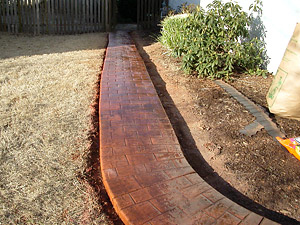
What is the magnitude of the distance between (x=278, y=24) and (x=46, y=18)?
7587 millimetres

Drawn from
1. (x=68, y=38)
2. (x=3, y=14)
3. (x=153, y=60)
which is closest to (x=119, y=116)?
(x=153, y=60)

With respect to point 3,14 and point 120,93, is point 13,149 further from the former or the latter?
point 3,14

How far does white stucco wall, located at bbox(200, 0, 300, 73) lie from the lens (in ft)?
16.0

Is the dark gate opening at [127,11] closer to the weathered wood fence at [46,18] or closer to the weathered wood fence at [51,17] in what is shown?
the weathered wood fence at [51,17]

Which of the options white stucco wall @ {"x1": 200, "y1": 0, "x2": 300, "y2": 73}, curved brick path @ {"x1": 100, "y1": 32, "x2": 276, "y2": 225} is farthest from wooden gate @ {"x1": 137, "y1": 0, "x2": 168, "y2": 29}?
curved brick path @ {"x1": 100, "y1": 32, "x2": 276, "y2": 225}

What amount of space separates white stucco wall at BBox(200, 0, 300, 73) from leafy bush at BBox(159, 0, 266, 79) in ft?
0.68

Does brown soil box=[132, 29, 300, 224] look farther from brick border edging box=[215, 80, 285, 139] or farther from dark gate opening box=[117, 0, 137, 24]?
dark gate opening box=[117, 0, 137, 24]

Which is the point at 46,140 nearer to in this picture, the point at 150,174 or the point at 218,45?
the point at 150,174

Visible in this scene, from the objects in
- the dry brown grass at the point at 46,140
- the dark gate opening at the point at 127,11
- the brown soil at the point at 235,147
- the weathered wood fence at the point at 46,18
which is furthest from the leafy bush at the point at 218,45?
the dark gate opening at the point at 127,11

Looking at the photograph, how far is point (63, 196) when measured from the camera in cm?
241

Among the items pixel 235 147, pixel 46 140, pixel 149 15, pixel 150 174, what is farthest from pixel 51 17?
pixel 150 174

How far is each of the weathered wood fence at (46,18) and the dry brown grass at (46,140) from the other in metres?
4.10

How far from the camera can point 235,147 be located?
3.25 meters

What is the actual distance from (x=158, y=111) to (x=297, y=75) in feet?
5.55
